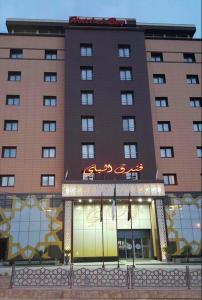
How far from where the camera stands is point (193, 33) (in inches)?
1752

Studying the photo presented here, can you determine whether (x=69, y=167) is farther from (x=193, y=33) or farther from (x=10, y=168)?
(x=193, y=33)

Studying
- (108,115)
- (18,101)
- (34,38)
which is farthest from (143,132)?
(34,38)

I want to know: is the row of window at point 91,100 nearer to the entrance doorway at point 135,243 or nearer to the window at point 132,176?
the window at point 132,176

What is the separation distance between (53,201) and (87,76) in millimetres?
16901

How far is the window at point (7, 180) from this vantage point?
3309cm

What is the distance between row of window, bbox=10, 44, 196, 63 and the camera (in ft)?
129

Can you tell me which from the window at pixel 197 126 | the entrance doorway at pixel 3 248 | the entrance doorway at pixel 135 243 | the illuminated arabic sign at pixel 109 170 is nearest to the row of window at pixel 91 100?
the window at pixel 197 126

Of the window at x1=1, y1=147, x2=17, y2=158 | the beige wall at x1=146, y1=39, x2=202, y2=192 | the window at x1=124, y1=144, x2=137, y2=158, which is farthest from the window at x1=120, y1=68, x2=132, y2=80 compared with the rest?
the window at x1=1, y1=147, x2=17, y2=158

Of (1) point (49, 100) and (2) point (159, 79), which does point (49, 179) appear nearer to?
(1) point (49, 100)

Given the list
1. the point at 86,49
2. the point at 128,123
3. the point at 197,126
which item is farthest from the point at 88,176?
the point at 86,49

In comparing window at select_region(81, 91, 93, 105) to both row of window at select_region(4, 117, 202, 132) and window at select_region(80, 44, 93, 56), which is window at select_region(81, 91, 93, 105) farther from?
window at select_region(80, 44, 93, 56)

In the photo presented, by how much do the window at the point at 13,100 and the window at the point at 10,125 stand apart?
2.52 metres

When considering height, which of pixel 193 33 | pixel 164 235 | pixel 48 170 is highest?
pixel 193 33

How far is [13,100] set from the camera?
37250mm
